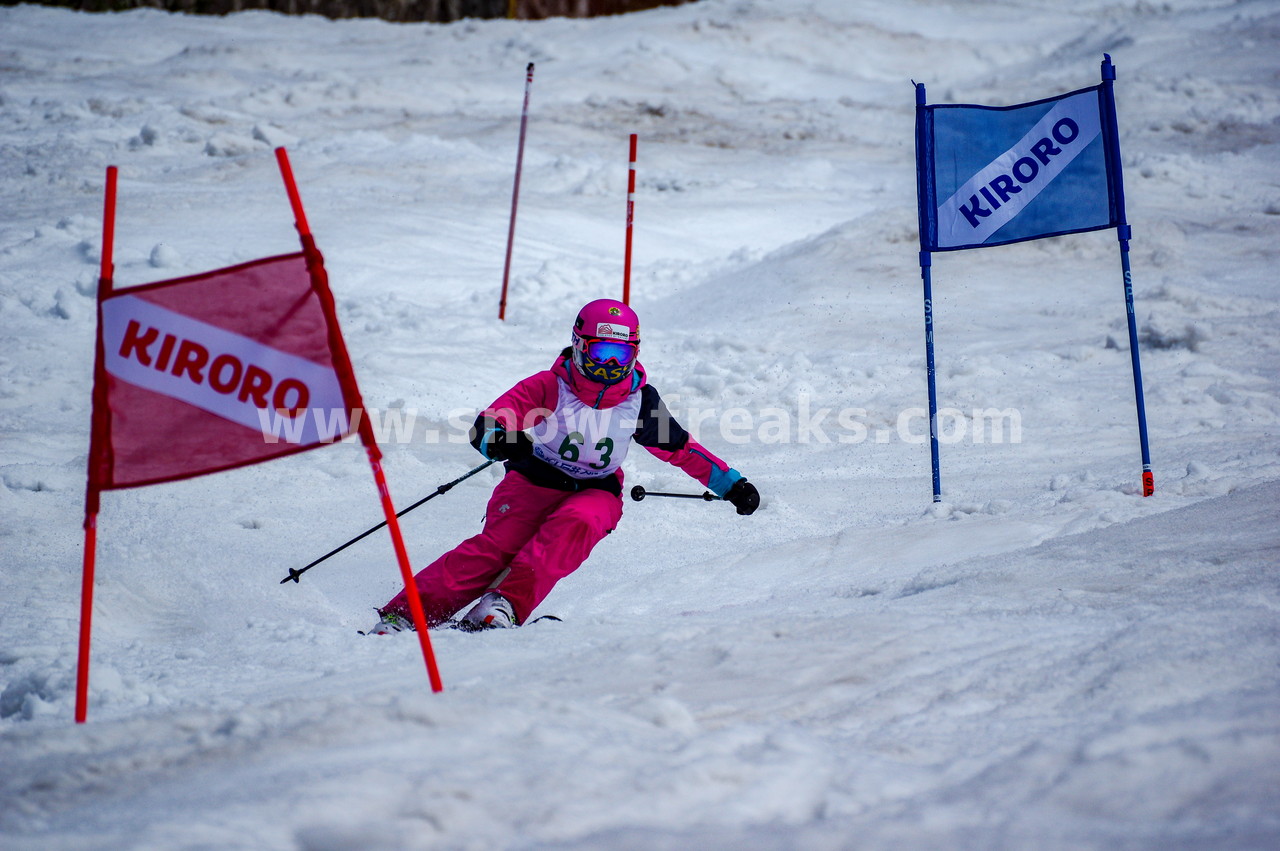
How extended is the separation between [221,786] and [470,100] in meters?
19.0

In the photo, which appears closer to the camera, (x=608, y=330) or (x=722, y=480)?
(x=608, y=330)

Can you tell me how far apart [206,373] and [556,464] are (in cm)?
207

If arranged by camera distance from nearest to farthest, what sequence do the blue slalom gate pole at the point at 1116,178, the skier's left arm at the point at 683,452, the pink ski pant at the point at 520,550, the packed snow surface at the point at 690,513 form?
1. the packed snow surface at the point at 690,513
2. the pink ski pant at the point at 520,550
3. the skier's left arm at the point at 683,452
4. the blue slalom gate pole at the point at 1116,178

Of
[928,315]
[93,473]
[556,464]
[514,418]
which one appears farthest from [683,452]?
[93,473]

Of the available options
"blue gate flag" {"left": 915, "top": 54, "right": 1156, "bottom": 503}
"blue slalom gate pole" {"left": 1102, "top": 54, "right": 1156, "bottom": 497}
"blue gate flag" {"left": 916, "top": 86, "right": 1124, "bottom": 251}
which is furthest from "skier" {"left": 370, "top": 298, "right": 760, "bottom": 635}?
"blue slalom gate pole" {"left": 1102, "top": 54, "right": 1156, "bottom": 497}

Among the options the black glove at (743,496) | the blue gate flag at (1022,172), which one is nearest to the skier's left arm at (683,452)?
the black glove at (743,496)

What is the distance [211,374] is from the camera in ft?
10.3

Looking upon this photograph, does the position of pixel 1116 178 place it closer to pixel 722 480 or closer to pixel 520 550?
pixel 722 480

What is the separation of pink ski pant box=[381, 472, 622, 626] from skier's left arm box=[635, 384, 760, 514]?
36cm

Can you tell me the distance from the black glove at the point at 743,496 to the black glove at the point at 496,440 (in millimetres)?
1059

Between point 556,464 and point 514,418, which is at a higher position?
point 514,418

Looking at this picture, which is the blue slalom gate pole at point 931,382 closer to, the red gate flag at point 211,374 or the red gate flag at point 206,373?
the red gate flag at point 211,374

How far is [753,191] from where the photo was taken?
1570 centimetres

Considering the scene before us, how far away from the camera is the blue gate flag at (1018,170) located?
5.72 meters
